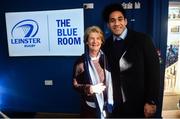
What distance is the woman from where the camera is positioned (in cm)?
156

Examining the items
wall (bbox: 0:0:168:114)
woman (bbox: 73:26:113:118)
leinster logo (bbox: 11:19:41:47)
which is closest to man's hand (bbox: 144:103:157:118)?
woman (bbox: 73:26:113:118)

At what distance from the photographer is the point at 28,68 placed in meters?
3.32

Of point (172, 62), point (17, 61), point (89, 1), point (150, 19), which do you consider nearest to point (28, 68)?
point (17, 61)

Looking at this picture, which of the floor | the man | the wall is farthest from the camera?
the floor

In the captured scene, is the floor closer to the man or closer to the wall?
the wall

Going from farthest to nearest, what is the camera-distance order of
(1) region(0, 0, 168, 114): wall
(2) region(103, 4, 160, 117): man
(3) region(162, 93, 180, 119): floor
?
(3) region(162, 93, 180, 119): floor → (1) region(0, 0, 168, 114): wall → (2) region(103, 4, 160, 117): man

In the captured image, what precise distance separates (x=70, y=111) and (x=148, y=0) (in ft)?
7.18

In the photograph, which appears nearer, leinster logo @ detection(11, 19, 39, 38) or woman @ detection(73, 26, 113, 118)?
woman @ detection(73, 26, 113, 118)

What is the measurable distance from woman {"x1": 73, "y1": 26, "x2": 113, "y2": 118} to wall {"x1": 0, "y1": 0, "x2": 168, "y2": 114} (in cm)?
148

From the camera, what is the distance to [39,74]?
10.8ft

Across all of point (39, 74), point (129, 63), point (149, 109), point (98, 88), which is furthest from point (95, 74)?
point (39, 74)

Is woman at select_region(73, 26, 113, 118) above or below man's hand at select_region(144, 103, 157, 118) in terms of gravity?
above

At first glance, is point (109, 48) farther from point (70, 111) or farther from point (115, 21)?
point (70, 111)

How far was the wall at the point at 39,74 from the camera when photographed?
303cm
